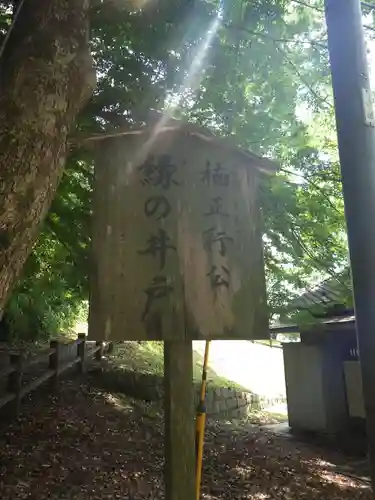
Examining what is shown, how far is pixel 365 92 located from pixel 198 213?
4.36ft

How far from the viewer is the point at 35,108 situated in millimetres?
2715

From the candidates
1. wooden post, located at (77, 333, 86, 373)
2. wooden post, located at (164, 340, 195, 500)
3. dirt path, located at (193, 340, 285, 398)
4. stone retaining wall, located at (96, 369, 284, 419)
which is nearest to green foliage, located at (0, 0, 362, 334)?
wooden post, located at (164, 340, 195, 500)

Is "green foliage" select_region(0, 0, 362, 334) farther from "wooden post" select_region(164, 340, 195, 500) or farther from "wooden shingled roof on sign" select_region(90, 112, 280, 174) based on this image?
"wooden post" select_region(164, 340, 195, 500)

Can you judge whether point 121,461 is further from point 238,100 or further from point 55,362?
point 238,100

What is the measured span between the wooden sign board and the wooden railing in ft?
14.9

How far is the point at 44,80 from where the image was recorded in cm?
280

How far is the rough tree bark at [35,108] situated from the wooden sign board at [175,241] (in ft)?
1.33

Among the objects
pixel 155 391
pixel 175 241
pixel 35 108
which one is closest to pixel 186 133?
pixel 175 241

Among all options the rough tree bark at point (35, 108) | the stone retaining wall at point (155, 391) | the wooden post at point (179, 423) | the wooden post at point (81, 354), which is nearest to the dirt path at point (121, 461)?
the stone retaining wall at point (155, 391)

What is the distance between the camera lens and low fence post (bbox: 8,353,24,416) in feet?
22.7

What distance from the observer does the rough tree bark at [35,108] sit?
2.54 m

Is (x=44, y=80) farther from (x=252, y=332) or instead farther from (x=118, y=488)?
(x=118, y=488)

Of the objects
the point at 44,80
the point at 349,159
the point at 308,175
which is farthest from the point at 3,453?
the point at 349,159

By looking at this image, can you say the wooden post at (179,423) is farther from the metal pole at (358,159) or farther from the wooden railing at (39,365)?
the wooden railing at (39,365)
